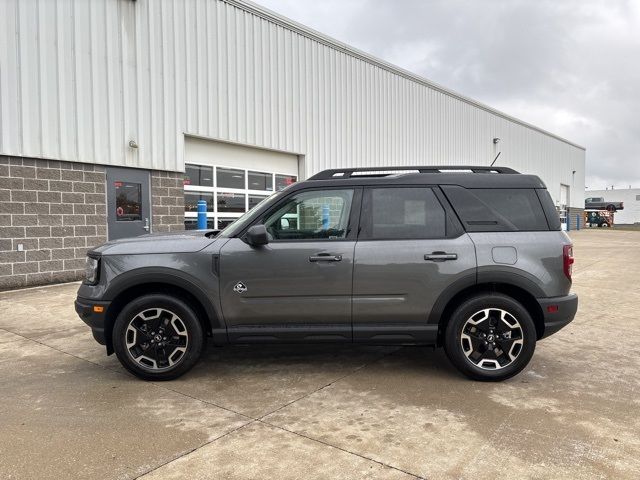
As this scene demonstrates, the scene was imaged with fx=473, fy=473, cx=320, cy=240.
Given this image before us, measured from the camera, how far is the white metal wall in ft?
29.2

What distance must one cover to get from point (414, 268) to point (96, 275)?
9.26 ft

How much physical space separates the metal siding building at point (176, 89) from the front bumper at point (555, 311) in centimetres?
885

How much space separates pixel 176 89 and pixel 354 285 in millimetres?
8746

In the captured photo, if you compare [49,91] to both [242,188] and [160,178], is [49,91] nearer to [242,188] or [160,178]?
[160,178]

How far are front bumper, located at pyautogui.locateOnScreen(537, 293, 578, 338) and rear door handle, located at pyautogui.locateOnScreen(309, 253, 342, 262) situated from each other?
1803 mm

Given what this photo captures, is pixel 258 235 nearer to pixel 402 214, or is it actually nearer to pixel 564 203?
pixel 402 214

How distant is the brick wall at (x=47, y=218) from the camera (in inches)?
344

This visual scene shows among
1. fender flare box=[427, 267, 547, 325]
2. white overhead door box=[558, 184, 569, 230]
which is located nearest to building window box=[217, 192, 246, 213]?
fender flare box=[427, 267, 547, 325]

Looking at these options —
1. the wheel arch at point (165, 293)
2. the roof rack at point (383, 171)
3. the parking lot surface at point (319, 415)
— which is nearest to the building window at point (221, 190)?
the parking lot surface at point (319, 415)

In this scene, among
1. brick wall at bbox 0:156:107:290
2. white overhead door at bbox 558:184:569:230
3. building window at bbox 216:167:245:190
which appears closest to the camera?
brick wall at bbox 0:156:107:290

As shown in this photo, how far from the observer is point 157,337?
164 inches

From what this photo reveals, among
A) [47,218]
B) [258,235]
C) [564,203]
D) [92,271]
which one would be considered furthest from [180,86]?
[564,203]

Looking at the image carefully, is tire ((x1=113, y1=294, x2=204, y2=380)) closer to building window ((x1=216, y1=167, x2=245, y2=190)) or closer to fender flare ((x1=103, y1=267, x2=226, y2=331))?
fender flare ((x1=103, y1=267, x2=226, y2=331))

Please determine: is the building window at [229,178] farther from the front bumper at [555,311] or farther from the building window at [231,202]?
the front bumper at [555,311]
